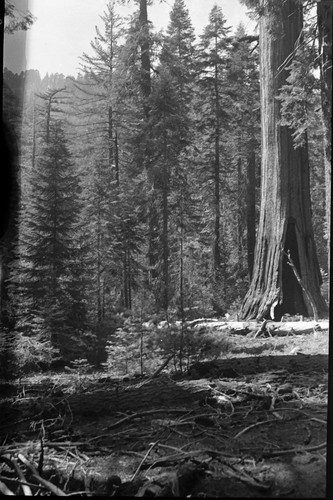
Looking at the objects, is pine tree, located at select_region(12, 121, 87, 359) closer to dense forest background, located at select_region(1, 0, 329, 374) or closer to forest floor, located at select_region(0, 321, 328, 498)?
dense forest background, located at select_region(1, 0, 329, 374)

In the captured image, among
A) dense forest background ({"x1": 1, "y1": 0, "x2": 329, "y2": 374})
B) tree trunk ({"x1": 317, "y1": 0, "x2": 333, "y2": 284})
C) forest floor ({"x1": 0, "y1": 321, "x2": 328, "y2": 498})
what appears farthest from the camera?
dense forest background ({"x1": 1, "y1": 0, "x2": 329, "y2": 374})

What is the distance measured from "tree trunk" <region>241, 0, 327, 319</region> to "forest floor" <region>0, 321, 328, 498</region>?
21 cm

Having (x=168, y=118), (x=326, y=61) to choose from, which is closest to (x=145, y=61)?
(x=168, y=118)

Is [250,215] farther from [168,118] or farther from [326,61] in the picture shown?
[326,61]

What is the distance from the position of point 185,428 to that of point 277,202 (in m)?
1.20

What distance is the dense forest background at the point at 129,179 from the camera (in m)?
2.24

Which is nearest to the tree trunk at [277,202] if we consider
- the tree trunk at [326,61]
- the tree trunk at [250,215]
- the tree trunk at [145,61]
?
the tree trunk at [250,215]

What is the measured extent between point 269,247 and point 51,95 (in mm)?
1387

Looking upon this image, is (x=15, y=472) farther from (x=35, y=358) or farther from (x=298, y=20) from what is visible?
(x=298, y=20)

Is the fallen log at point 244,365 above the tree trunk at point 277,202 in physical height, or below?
below

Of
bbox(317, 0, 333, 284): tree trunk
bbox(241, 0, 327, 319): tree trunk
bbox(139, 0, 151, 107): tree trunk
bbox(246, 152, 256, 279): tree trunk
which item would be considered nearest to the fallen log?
bbox(241, 0, 327, 319): tree trunk

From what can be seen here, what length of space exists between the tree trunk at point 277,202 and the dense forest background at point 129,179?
0.16 ft

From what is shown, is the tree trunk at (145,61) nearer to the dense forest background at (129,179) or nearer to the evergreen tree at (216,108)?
the dense forest background at (129,179)

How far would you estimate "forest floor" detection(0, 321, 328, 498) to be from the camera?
1.75 metres
